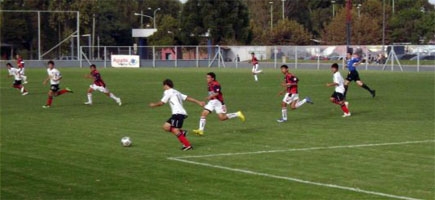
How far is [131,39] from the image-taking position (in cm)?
13850

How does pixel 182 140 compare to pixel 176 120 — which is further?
pixel 182 140

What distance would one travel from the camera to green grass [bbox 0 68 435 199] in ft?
47.2

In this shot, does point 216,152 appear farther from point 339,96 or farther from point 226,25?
point 226,25

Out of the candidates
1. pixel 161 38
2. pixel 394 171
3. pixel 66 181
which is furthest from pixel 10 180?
pixel 161 38

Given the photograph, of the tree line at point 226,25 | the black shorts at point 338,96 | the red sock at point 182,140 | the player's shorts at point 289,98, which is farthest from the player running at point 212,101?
the tree line at point 226,25

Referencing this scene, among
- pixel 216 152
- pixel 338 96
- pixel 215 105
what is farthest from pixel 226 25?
pixel 216 152

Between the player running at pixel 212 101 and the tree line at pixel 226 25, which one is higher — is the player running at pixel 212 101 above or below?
below

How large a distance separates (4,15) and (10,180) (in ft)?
312

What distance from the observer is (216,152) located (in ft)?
63.5

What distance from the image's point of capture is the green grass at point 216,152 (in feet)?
47.2

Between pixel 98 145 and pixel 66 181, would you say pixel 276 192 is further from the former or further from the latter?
pixel 98 145

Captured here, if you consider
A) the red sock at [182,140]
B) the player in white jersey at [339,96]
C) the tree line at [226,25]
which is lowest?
the red sock at [182,140]

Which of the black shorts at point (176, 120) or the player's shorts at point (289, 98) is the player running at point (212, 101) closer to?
the black shorts at point (176, 120)

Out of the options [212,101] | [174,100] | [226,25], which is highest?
[226,25]
